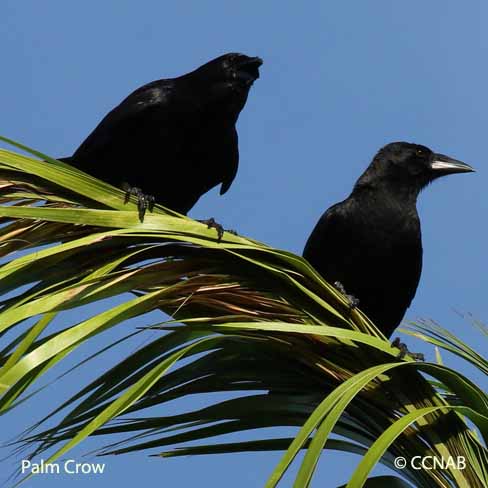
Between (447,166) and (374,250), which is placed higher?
(447,166)

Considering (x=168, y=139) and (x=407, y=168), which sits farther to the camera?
(x=407, y=168)

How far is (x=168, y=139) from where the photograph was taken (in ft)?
17.0

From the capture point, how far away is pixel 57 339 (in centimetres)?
235

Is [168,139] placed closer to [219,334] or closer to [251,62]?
[251,62]

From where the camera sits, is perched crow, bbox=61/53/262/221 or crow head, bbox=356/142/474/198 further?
crow head, bbox=356/142/474/198

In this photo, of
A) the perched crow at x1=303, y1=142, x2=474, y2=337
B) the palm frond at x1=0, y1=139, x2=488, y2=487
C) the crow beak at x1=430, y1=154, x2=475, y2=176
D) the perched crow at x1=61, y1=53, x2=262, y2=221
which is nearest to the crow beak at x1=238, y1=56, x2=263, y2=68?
the perched crow at x1=61, y1=53, x2=262, y2=221

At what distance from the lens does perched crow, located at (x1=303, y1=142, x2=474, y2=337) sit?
554cm

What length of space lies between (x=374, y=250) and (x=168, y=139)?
4.27 feet

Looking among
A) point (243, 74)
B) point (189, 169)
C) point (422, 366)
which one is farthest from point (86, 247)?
point (243, 74)

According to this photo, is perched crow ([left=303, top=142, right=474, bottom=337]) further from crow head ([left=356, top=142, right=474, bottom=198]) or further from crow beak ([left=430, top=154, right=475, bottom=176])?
crow beak ([left=430, top=154, right=475, bottom=176])

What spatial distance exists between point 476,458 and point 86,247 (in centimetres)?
125

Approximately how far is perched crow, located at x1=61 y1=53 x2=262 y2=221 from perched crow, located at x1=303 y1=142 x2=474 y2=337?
2.55 ft

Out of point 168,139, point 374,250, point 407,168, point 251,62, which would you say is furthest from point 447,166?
point 168,139

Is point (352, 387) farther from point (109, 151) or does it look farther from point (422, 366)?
point (109, 151)
